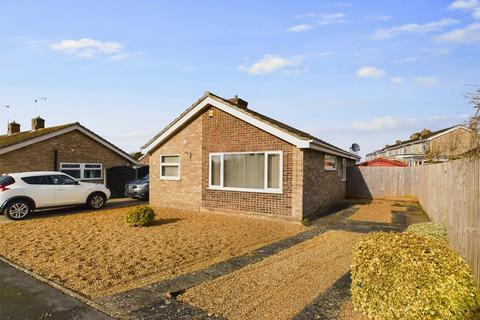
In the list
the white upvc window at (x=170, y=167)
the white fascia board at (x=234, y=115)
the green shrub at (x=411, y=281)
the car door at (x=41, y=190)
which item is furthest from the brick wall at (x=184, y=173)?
the green shrub at (x=411, y=281)

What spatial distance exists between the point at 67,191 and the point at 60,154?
23.6ft

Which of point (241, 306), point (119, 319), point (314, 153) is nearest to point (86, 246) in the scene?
point (119, 319)

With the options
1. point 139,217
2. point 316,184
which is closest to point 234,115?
point 316,184

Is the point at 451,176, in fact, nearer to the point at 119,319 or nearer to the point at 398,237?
the point at 398,237

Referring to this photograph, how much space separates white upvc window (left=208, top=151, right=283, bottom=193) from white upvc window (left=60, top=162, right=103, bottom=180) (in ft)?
38.3

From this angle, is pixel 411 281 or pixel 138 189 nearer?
pixel 411 281

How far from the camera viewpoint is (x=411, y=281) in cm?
337

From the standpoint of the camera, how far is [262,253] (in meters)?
7.33

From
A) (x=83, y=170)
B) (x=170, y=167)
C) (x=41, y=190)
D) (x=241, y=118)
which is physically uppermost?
(x=241, y=118)

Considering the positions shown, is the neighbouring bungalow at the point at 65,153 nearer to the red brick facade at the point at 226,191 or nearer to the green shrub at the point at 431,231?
the red brick facade at the point at 226,191

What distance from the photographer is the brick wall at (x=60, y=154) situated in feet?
58.4

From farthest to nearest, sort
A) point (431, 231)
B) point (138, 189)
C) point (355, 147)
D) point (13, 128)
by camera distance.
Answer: point (355, 147) < point (13, 128) < point (138, 189) < point (431, 231)

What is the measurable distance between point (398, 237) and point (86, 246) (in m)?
7.02

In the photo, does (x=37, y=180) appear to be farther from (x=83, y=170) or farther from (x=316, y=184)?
(x=316, y=184)
